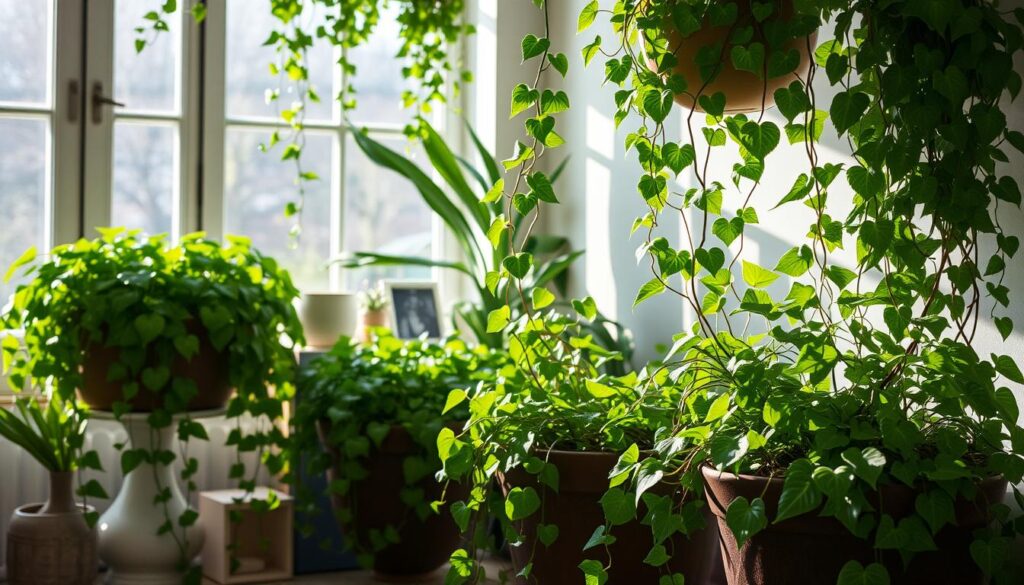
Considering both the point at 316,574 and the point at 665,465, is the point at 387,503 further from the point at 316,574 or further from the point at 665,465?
the point at 665,465

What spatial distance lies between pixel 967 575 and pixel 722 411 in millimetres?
331

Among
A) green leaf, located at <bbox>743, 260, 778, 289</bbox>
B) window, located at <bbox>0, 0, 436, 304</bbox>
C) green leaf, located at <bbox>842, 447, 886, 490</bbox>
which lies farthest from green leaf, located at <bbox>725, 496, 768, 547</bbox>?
window, located at <bbox>0, 0, 436, 304</bbox>

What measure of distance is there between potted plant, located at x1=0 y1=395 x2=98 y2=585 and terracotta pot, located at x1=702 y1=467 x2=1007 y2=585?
1710 millimetres

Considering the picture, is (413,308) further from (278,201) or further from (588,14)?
(588,14)

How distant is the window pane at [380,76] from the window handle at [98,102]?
0.69 m

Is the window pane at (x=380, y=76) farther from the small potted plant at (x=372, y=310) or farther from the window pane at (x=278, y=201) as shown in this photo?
the small potted plant at (x=372, y=310)

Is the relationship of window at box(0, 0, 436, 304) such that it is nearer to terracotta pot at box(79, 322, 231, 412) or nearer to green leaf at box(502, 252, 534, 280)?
terracotta pot at box(79, 322, 231, 412)

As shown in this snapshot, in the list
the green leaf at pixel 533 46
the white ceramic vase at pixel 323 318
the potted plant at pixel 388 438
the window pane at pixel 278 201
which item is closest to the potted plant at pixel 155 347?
the potted plant at pixel 388 438

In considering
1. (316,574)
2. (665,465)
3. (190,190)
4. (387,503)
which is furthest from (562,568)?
(190,190)

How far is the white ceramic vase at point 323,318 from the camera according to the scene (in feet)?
9.96

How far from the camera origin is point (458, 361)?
2715mm

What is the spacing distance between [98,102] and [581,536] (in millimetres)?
2055

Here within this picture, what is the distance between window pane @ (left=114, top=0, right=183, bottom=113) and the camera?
3082 millimetres

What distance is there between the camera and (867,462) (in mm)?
1187
